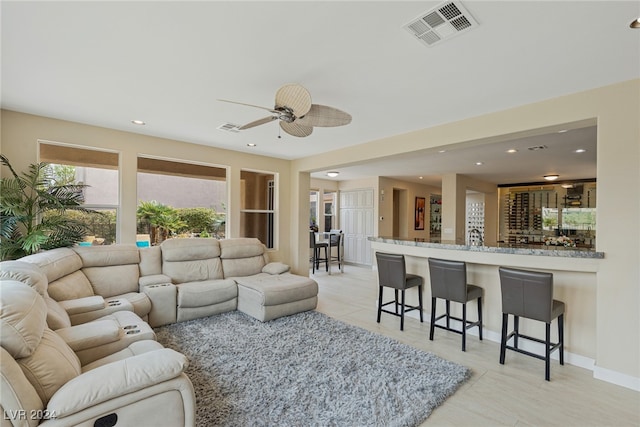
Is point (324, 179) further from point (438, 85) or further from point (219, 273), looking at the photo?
point (438, 85)

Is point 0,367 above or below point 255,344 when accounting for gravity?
above

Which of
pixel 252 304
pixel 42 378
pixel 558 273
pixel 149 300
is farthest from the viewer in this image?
pixel 252 304

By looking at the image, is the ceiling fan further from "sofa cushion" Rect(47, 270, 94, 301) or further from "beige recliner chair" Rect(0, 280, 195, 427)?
"sofa cushion" Rect(47, 270, 94, 301)

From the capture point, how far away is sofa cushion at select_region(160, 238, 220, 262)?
165 inches

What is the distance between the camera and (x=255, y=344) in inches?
122

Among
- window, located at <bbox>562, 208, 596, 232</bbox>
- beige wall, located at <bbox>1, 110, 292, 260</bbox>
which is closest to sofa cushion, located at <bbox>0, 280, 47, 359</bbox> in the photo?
beige wall, located at <bbox>1, 110, 292, 260</bbox>

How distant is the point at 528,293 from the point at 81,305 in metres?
3.92

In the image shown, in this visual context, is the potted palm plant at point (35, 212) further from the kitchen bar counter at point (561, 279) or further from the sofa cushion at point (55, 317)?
the kitchen bar counter at point (561, 279)

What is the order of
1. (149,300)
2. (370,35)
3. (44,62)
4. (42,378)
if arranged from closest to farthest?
(42,378) → (370,35) → (44,62) → (149,300)

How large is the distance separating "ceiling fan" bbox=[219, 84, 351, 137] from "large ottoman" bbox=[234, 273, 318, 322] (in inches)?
82.3

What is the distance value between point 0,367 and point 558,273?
399 centimetres

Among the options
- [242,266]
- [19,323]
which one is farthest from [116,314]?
[242,266]

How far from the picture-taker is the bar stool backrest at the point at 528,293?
2.52m

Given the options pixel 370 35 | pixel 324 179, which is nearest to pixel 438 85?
pixel 370 35
